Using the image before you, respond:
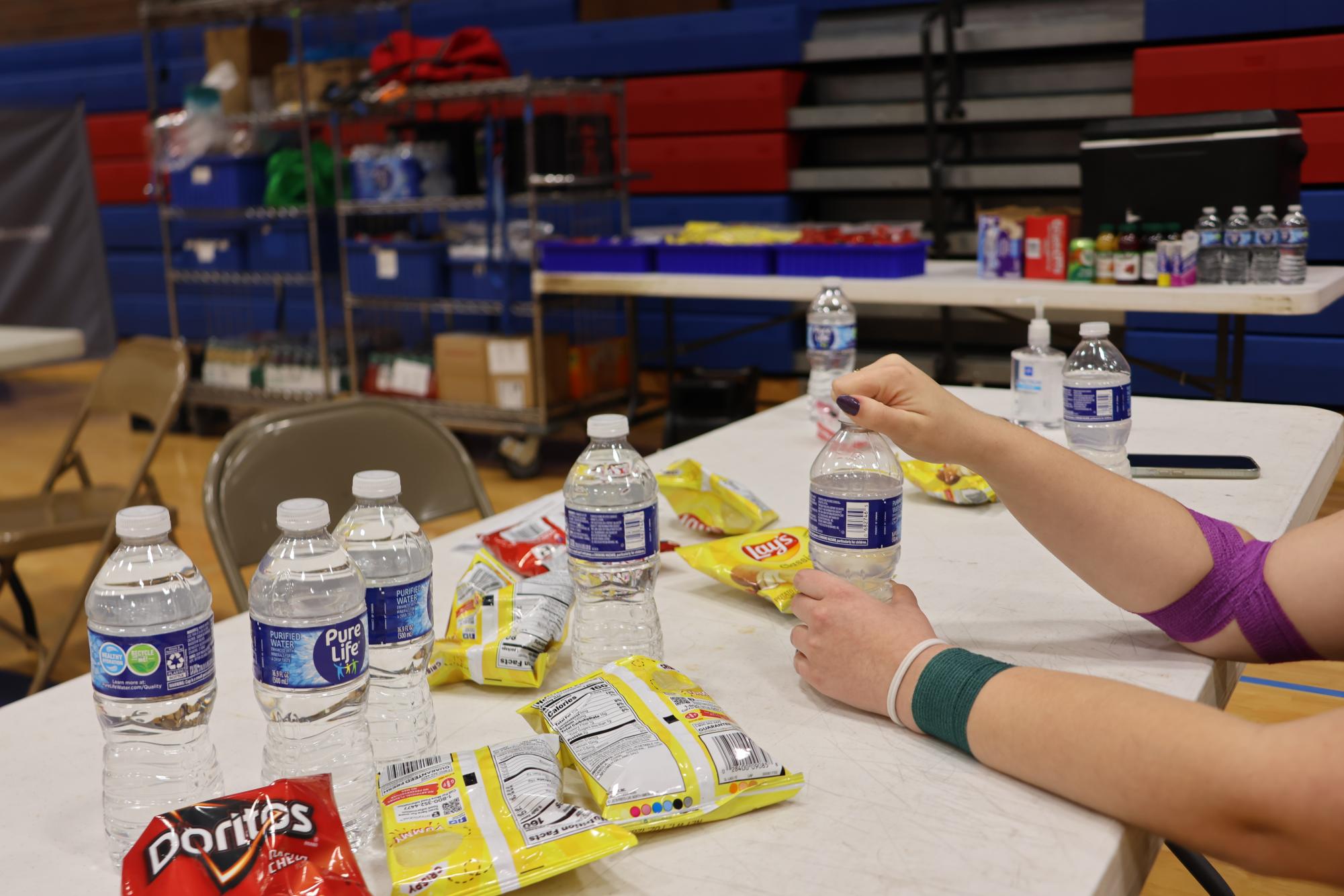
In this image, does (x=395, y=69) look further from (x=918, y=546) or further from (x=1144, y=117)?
(x=918, y=546)

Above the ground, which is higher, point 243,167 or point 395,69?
point 395,69

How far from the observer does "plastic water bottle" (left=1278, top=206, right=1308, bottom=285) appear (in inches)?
130

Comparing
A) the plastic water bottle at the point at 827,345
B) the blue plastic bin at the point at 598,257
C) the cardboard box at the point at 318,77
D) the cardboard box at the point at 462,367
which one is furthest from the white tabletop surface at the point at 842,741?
the cardboard box at the point at 318,77

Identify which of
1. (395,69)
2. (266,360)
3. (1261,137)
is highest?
(395,69)

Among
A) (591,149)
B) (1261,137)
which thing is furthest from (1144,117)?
(591,149)

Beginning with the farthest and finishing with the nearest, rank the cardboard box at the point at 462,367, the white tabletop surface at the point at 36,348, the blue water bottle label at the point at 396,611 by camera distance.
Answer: the cardboard box at the point at 462,367 → the white tabletop surface at the point at 36,348 → the blue water bottle label at the point at 396,611

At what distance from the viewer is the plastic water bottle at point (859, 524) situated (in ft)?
3.75

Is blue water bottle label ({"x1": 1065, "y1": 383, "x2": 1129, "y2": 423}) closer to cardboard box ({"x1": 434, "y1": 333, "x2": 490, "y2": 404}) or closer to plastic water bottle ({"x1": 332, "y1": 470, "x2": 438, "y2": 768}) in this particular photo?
plastic water bottle ({"x1": 332, "y1": 470, "x2": 438, "y2": 768})

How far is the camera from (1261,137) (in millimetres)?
3398

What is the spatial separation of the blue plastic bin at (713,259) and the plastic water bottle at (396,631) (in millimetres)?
3104

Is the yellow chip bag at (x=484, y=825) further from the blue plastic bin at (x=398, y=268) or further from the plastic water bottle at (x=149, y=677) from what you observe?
the blue plastic bin at (x=398, y=268)

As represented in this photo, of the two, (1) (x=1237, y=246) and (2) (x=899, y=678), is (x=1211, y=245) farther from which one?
(2) (x=899, y=678)

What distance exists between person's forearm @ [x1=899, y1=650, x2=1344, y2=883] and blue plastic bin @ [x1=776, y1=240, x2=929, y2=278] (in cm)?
305

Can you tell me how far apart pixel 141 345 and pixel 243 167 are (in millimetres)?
2707
